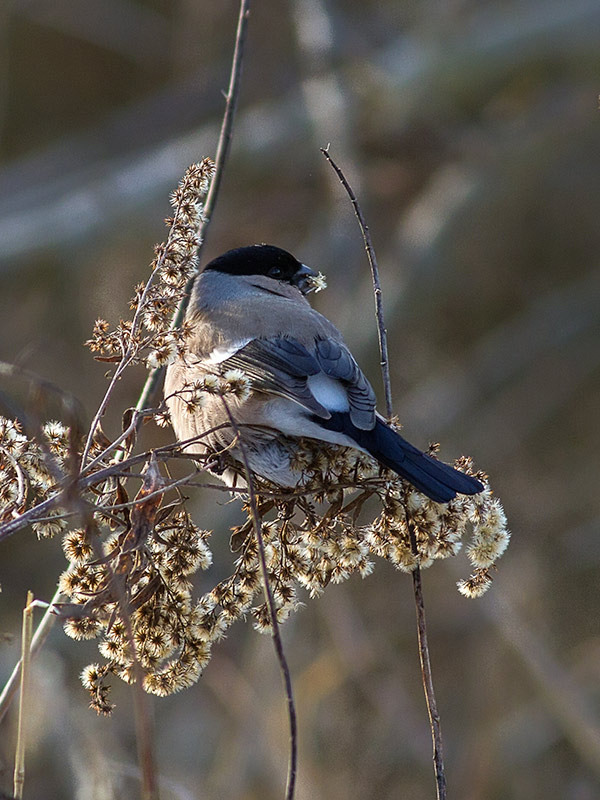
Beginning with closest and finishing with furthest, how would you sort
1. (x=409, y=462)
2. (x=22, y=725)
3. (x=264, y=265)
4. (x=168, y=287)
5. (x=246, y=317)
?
(x=22, y=725), (x=168, y=287), (x=409, y=462), (x=246, y=317), (x=264, y=265)

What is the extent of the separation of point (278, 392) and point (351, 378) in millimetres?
203

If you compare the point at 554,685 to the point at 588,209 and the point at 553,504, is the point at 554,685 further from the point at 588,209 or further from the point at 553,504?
the point at 588,209

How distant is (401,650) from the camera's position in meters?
6.02

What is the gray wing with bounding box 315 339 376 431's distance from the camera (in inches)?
91.9

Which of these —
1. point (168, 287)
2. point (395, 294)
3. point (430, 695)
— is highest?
point (395, 294)

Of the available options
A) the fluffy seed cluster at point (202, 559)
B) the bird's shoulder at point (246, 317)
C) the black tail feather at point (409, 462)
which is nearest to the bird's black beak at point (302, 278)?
the bird's shoulder at point (246, 317)

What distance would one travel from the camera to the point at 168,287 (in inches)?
70.0

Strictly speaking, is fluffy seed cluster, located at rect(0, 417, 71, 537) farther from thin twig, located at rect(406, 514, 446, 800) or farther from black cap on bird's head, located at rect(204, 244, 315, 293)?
black cap on bird's head, located at rect(204, 244, 315, 293)

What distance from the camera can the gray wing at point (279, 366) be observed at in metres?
2.42

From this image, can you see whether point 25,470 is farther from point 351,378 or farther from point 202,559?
point 351,378

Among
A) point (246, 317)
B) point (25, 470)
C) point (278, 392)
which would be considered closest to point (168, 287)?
point (25, 470)

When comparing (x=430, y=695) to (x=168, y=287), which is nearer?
(x=430, y=695)

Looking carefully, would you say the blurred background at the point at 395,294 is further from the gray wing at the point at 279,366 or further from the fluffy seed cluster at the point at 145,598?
the fluffy seed cluster at the point at 145,598

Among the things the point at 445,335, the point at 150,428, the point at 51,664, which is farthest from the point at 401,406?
the point at 51,664
